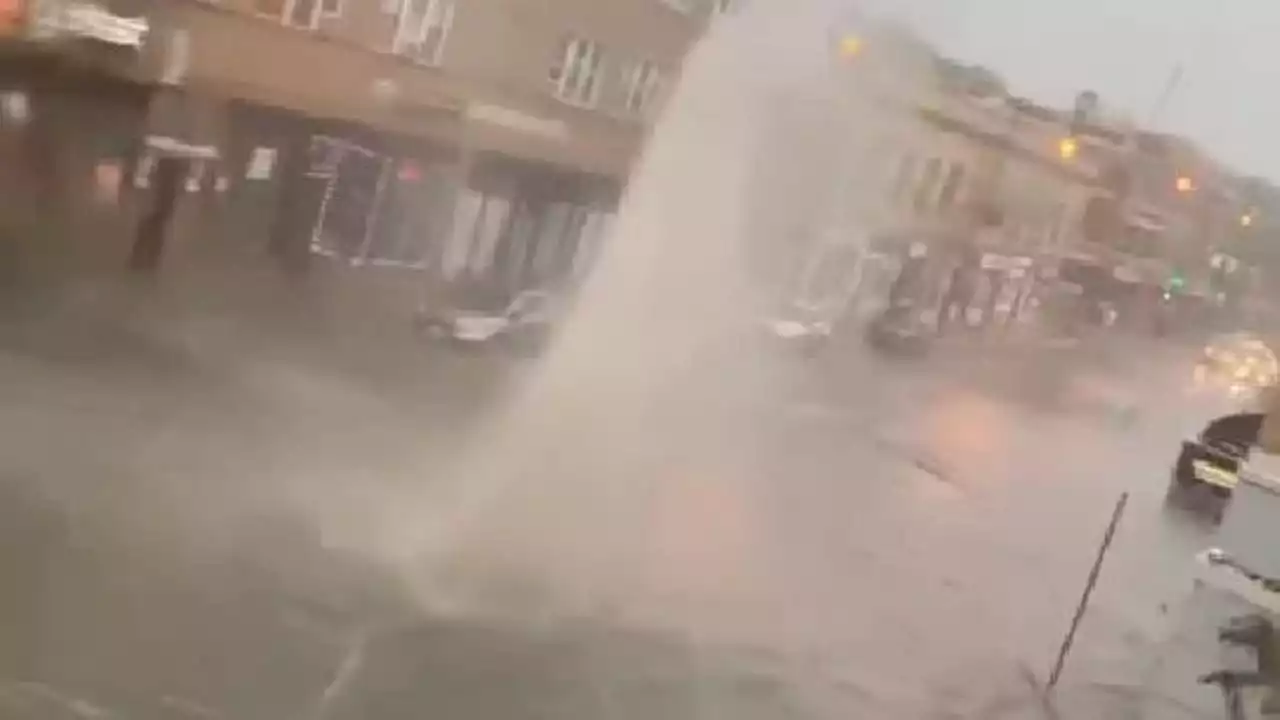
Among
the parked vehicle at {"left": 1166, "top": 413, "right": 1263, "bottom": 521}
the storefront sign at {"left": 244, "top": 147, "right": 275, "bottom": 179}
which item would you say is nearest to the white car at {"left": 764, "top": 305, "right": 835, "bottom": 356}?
the parked vehicle at {"left": 1166, "top": 413, "right": 1263, "bottom": 521}

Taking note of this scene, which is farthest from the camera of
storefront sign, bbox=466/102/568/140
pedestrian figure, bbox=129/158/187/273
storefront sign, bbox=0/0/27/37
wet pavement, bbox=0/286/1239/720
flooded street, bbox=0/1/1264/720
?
storefront sign, bbox=466/102/568/140

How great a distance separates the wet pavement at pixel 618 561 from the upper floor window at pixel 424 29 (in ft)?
0.96

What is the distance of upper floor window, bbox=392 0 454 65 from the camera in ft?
5.53

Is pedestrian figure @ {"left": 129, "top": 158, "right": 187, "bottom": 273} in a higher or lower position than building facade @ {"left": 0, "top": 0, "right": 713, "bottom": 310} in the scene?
lower

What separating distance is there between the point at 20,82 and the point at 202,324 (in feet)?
0.87

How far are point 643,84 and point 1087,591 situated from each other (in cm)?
64

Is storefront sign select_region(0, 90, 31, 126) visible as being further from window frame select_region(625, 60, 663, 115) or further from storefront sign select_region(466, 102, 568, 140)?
window frame select_region(625, 60, 663, 115)

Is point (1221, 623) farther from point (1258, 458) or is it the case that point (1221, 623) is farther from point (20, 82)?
point (20, 82)

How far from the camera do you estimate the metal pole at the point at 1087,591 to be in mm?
1511

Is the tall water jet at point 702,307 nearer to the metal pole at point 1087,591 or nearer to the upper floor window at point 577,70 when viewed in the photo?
the upper floor window at point 577,70

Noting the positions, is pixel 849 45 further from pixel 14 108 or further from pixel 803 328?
pixel 14 108

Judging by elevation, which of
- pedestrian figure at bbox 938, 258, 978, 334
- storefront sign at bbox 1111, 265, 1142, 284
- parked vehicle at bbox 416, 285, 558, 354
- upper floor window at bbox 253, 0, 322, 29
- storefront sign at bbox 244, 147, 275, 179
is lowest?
parked vehicle at bbox 416, 285, 558, 354

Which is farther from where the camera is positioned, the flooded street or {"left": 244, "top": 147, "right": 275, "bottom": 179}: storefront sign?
{"left": 244, "top": 147, "right": 275, "bottom": 179}: storefront sign

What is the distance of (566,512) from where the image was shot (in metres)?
1.57
